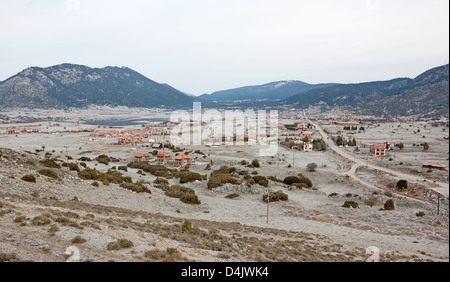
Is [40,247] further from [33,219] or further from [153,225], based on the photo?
[153,225]

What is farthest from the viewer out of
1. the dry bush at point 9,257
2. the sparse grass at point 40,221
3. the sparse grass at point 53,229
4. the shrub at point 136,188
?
the shrub at point 136,188

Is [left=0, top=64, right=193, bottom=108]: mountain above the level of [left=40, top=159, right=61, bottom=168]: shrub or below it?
above

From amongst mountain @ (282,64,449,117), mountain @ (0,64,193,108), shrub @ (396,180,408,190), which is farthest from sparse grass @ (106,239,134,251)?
mountain @ (0,64,193,108)

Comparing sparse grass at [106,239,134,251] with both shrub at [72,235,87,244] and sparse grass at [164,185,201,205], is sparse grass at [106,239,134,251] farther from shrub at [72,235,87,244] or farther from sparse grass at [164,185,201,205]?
sparse grass at [164,185,201,205]

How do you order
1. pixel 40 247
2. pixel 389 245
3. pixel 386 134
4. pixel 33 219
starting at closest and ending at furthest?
pixel 40 247
pixel 33 219
pixel 389 245
pixel 386 134

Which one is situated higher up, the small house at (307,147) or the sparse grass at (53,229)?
the sparse grass at (53,229)

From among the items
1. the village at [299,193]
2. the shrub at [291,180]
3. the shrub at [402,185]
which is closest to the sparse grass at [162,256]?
the village at [299,193]

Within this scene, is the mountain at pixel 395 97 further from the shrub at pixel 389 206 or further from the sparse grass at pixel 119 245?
the sparse grass at pixel 119 245
